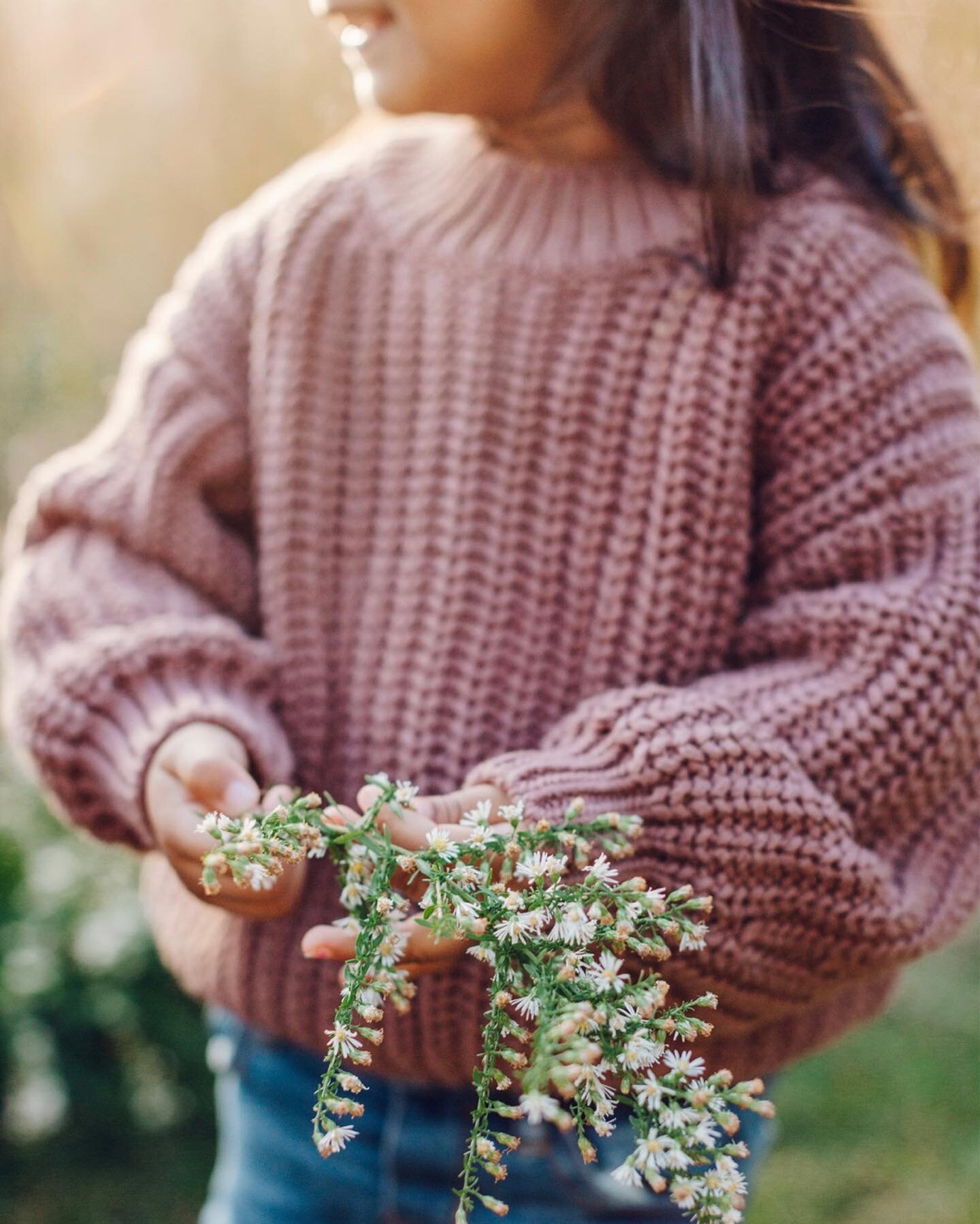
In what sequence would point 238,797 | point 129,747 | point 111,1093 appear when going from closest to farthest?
point 238,797 → point 129,747 → point 111,1093

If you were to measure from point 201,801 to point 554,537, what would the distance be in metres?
0.40

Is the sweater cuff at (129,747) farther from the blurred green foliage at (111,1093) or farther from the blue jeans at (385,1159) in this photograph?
the blurred green foliage at (111,1093)

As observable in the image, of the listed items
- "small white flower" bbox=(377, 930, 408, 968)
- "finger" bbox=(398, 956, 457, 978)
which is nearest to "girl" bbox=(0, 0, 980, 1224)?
"finger" bbox=(398, 956, 457, 978)

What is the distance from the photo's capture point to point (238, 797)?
0.86 m

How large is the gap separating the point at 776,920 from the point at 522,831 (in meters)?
0.34

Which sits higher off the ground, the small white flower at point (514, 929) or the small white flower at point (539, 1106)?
the small white flower at point (514, 929)

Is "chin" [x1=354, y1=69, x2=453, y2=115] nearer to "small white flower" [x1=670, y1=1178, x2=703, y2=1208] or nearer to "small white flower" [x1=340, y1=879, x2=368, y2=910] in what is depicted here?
"small white flower" [x1=340, y1=879, x2=368, y2=910]

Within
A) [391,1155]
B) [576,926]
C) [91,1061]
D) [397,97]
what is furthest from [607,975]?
[91,1061]

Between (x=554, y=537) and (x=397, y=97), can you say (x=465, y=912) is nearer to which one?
(x=554, y=537)

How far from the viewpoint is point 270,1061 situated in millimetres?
1209

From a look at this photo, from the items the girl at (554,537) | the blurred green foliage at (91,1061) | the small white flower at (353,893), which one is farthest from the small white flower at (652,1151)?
the blurred green foliage at (91,1061)

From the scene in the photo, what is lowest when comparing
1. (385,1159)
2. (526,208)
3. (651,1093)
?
(385,1159)

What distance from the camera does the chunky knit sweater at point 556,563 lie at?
95cm

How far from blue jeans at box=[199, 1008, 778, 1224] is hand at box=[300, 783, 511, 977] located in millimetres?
372
